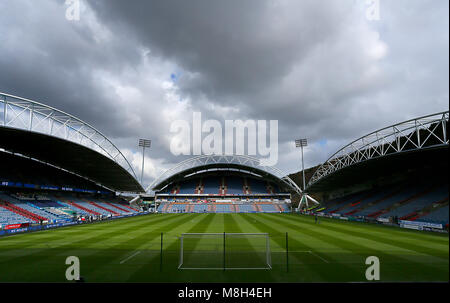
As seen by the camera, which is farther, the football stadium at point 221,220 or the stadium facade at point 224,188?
the stadium facade at point 224,188

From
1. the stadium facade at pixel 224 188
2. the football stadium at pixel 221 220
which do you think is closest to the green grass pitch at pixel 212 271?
the football stadium at pixel 221 220

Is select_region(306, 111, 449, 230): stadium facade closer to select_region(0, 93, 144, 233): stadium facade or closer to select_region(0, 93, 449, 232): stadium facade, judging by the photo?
select_region(0, 93, 449, 232): stadium facade

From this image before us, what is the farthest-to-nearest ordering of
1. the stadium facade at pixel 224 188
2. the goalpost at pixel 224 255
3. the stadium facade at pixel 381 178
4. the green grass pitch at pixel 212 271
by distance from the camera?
the stadium facade at pixel 224 188 → the stadium facade at pixel 381 178 → the goalpost at pixel 224 255 → the green grass pitch at pixel 212 271

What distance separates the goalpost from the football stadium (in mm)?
60

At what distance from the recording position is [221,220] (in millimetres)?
33750

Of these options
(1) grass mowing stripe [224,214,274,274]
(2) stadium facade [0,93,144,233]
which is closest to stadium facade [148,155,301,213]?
(2) stadium facade [0,93,144,233]

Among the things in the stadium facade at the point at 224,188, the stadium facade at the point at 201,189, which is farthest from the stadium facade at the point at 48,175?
the stadium facade at the point at 224,188

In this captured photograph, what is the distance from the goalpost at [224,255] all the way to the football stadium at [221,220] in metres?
0.06

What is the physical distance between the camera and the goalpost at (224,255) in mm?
9461

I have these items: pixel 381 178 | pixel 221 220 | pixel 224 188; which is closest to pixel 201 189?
pixel 224 188

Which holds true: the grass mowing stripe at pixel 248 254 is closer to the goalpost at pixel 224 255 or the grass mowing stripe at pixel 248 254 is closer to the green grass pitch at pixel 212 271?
the goalpost at pixel 224 255

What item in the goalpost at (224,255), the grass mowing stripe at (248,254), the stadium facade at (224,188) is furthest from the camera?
the stadium facade at (224,188)
